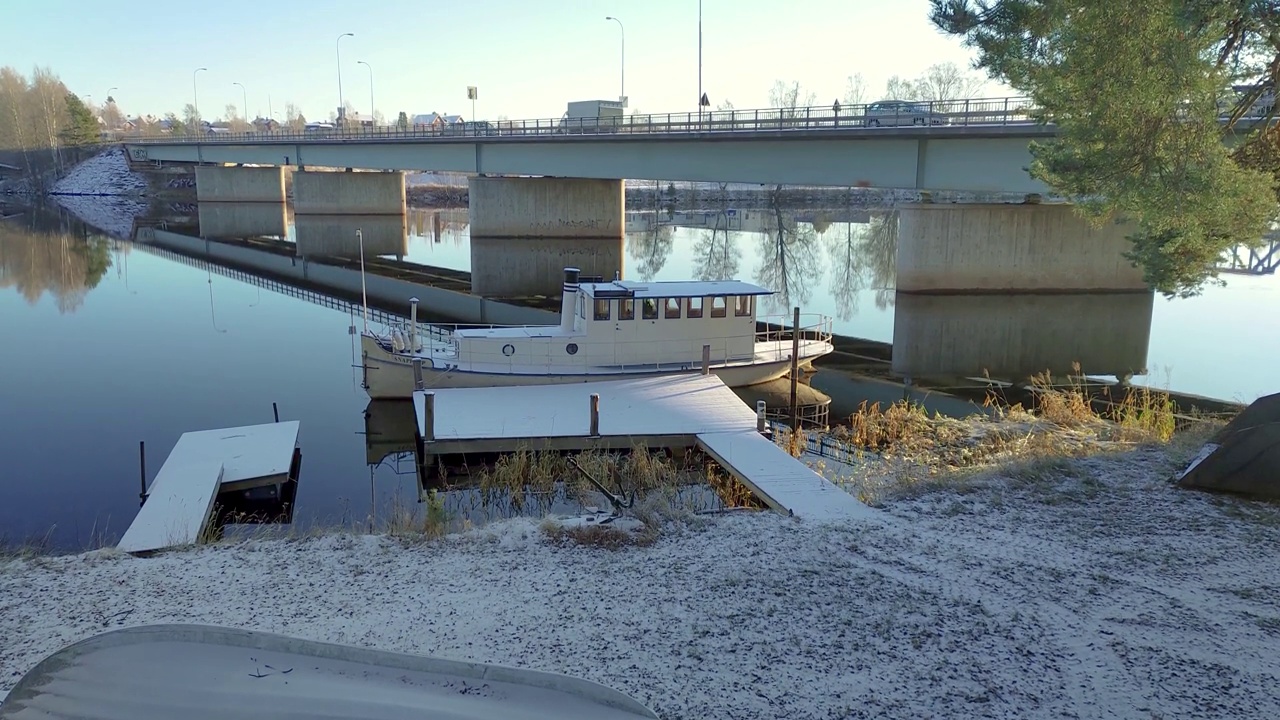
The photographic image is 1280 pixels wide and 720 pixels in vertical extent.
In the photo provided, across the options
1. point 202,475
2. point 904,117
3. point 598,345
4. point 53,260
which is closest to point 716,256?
point 904,117

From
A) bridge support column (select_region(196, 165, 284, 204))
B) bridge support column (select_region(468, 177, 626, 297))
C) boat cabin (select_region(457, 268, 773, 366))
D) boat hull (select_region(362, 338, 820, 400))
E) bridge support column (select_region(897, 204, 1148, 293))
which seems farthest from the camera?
bridge support column (select_region(196, 165, 284, 204))

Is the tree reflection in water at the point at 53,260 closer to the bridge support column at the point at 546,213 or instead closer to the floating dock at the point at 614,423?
the bridge support column at the point at 546,213

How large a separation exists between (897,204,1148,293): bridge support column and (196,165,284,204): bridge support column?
8435cm

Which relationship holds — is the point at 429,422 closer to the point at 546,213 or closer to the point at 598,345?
the point at 598,345

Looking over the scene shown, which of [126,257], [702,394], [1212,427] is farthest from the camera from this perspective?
[126,257]

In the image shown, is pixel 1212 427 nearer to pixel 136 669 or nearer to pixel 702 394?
pixel 702 394

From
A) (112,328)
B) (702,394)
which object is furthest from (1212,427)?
(112,328)

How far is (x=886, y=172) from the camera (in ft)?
123

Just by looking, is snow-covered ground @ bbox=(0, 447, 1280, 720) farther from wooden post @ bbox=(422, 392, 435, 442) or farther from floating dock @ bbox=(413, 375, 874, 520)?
wooden post @ bbox=(422, 392, 435, 442)

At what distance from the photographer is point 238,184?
103375mm

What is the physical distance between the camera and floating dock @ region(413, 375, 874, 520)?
16.8 m

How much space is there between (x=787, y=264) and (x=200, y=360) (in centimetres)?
3731

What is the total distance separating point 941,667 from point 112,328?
35.3 m

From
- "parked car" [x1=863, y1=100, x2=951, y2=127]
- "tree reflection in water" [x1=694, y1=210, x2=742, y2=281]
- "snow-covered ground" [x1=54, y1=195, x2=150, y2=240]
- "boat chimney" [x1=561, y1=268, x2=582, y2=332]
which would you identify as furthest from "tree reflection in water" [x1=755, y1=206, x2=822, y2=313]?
"snow-covered ground" [x1=54, y1=195, x2=150, y2=240]
